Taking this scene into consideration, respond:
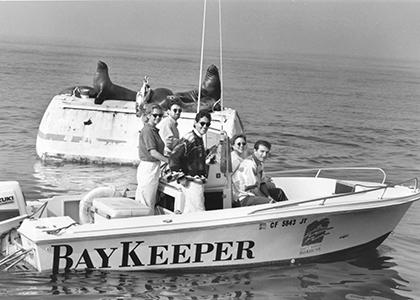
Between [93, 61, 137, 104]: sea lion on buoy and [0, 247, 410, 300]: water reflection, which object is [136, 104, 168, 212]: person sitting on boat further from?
[93, 61, 137, 104]: sea lion on buoy

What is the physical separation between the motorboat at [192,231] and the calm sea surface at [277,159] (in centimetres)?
20

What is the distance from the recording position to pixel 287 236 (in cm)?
847

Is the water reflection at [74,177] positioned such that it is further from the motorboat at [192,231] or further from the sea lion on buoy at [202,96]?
the motorboat at [192,231]

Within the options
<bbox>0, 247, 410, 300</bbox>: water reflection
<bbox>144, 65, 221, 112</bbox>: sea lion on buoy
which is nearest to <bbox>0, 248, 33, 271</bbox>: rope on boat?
<bbox>0, 247, 410, 300</bbox>: water reflection

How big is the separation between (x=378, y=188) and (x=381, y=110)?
96.0 ft

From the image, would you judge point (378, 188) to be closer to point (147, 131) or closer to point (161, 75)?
point (147, 131)

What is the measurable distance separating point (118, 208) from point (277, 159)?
11590 millimetres

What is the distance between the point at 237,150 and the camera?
8.95m

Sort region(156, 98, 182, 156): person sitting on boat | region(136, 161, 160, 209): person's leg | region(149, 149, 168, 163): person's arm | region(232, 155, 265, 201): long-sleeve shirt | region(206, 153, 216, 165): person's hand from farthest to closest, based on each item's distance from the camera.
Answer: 1. region(156, 98, 182, 156): person sitting on boat
2. region(232, 155, 265, 201): long-sleeve shirt
3. region(206, 153, 216, 165): person's hand
4. region(136, 161, 160, 209): person's leg
5. region(149, 149, 168, 163): person's arm

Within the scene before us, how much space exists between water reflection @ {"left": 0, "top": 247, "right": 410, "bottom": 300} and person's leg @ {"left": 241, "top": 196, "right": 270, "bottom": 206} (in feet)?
2.65

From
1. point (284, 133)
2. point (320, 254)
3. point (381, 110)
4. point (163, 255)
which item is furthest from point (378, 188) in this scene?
point (381, 110)

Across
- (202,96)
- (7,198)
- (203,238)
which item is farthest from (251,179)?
(202,96)

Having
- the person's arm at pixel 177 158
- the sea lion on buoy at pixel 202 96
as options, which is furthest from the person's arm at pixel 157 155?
the sea lion on buoy at pixel 202 96

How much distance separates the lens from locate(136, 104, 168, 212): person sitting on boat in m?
8.33
